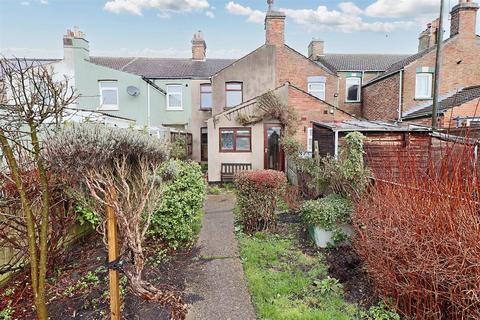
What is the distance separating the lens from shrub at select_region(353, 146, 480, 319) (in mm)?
2588

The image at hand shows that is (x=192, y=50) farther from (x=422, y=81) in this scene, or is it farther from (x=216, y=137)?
(x=422, y=81)

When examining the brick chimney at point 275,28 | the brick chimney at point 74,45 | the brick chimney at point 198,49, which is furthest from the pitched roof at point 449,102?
the brick chimney at point 74,45

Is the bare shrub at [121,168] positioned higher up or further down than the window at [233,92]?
further down

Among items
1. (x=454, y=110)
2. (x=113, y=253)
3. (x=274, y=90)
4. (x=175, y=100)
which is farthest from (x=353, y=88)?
(x=113, y=253)

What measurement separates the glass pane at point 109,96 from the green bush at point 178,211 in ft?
45.2

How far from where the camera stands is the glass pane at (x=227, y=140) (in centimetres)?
1260

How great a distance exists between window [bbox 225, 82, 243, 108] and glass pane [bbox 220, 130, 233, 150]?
367 cm

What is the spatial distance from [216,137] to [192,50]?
13.0 meters

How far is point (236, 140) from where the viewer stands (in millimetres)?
12641

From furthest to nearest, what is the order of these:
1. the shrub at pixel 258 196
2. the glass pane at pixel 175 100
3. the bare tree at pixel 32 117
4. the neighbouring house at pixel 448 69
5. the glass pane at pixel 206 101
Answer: the glass pane at pixel 175 100, the glass pane at pixel 206 101, the neighbouring house at pixel 448 69, the shrub at pixel 258 196, the bare tree at pixel 32 117

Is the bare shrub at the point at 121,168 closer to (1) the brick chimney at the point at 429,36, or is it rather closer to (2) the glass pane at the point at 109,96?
(2) the glass pane at the point at 109,96

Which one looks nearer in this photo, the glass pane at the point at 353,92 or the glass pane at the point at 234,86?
the glass pane at the point at 234,86

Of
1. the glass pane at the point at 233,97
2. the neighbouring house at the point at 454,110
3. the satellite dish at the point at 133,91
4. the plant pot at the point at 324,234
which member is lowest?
the plant pot at the point at 324,234

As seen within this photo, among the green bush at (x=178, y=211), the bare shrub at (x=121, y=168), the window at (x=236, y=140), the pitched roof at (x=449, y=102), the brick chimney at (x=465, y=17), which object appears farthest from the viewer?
the brick chimney at (x=465, y=17)
